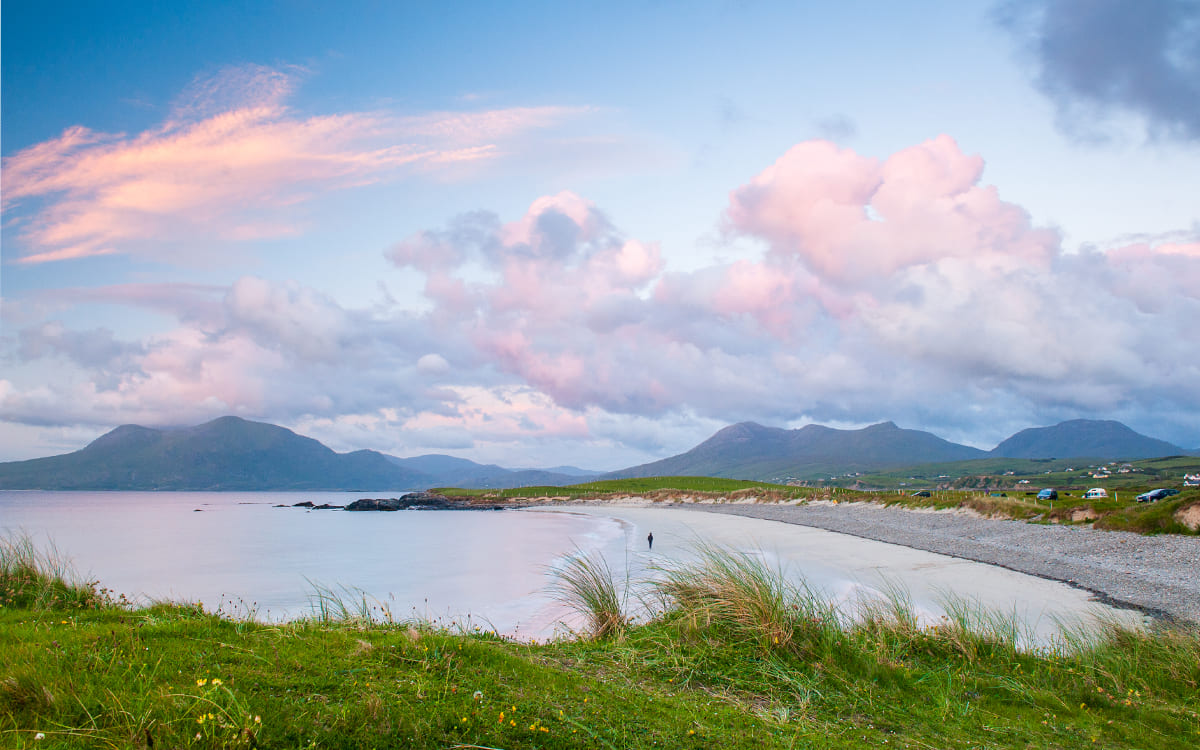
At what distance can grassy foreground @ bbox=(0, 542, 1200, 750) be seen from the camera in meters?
4.39

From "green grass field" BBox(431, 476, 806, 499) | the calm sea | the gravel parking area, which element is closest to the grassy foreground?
the calm sea

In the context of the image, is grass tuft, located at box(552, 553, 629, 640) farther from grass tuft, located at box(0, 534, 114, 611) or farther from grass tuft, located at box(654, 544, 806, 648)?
grass tuft, located at box(0, 534, 114, 611)

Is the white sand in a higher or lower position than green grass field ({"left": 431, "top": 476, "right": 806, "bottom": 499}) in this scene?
higher

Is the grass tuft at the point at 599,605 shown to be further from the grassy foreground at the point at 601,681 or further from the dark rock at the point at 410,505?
the dark rock at the point at 410,505

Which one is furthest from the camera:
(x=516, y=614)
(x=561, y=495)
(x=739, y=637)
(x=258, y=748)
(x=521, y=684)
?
(x=561, y=495)

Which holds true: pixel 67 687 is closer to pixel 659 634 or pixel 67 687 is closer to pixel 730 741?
pixel 730 741

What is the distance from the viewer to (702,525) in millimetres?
49281

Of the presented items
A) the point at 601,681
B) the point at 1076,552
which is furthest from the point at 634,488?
the point at 601,681

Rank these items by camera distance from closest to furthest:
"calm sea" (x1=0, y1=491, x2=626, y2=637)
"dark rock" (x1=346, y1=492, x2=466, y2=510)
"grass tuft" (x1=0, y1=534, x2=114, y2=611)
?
"grass tuft" (x1=0, y1=534, x2=114, y2=611) → "calm sea" (x1=0, y1=491, x2=626, y2=637) → "dark rock" (x1=346, y1=492, x2=466, y2=510)

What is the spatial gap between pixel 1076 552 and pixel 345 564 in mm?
32354

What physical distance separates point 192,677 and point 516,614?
1213 centimetres

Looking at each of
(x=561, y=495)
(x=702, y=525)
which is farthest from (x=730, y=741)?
(x=561, y=495)

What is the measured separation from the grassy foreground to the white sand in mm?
1939

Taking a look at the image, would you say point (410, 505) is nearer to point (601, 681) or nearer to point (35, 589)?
point (35, 589)
